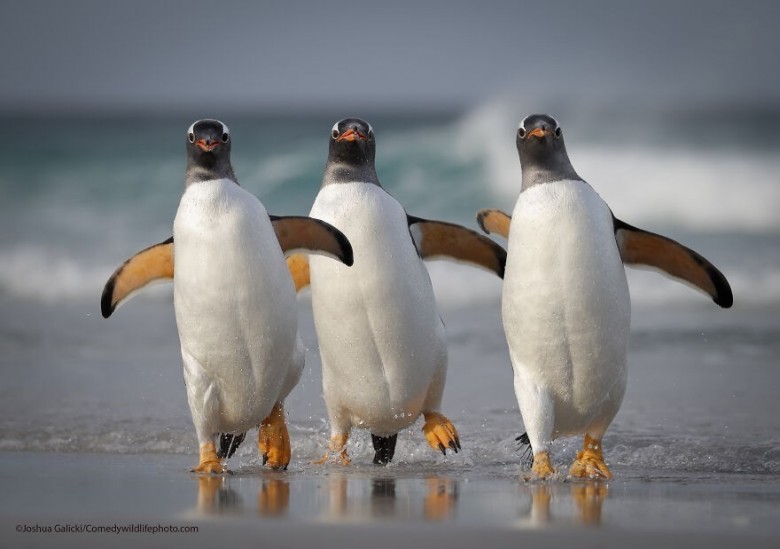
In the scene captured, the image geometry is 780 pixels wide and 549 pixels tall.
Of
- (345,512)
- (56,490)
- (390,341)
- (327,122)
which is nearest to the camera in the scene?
(345,512)

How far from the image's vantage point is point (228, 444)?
6016 mm

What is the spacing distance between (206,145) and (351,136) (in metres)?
0.65

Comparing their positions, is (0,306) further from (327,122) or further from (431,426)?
(327,122)

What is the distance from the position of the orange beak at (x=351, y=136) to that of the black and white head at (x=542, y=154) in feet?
2.57

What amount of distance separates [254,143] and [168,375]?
1197cm

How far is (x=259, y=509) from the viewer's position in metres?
4.04

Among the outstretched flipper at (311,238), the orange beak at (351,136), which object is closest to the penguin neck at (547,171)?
the outstretched flipper at (311,238)

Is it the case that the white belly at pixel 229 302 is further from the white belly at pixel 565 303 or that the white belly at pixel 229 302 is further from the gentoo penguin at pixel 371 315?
the white belly at pixel 565 303

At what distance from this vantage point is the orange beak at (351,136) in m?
5.87

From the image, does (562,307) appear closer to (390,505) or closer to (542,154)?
(542,154)

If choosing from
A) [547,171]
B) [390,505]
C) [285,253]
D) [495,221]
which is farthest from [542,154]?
[390,505]

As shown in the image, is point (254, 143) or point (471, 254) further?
point (254, 143)

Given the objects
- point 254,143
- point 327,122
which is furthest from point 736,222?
point 327,122

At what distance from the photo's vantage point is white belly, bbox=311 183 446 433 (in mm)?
5797
